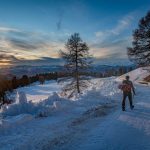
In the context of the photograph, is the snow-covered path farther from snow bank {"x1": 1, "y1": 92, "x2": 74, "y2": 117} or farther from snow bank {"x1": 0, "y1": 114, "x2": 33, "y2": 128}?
snow bank {"x1": 1, "y1": 92, "x2": 74, "y2": 117}

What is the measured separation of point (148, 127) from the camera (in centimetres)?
1257

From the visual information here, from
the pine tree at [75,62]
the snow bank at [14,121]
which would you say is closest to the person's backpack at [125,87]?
the snow bank at [14,121]

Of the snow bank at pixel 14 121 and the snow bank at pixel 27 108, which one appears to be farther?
the snow bank at pixel 27 108

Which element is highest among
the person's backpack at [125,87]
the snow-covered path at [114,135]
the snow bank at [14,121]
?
the person's backpack at [125,87]

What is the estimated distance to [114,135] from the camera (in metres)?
11.1

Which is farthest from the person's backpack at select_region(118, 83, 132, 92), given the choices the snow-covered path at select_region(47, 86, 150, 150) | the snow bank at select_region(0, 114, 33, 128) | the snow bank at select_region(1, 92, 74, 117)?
the snow bank at select_region(0, 114, 33, 128)

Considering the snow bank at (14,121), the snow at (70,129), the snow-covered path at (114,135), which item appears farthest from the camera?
the snow bank at (14,121)

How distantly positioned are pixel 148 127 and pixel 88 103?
8481mm

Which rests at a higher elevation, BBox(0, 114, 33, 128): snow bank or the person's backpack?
the person's backpack

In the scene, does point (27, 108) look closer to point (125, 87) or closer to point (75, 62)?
point (125, 87)

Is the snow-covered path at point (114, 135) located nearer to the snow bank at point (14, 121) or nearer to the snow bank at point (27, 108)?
the snow bank at point (14, 121)

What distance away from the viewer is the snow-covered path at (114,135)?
32.1 ft

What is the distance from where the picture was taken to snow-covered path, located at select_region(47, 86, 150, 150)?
9.80 meters

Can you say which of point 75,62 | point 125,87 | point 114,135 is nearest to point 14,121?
point 114,135
